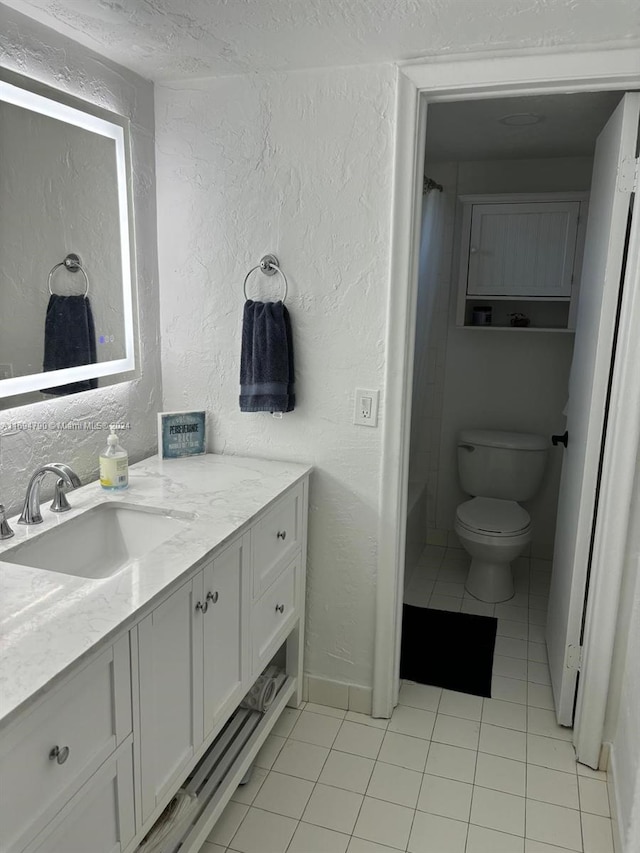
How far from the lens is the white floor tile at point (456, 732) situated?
2.27 metres

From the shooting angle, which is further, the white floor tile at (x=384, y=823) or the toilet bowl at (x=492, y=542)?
the toilet bowl at (x=492, y=542)

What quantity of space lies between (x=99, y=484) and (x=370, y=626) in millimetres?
1071

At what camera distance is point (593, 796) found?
2.05 m

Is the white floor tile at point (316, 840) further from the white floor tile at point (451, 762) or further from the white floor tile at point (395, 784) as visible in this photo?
the white floor tile at point (451, 762)

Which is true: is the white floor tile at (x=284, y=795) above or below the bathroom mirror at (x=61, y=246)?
below

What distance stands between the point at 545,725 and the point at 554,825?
0.47m

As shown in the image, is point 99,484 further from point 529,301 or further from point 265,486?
point 529,301

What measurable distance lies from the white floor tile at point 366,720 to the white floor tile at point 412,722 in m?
0.03

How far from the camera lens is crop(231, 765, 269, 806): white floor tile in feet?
6.51

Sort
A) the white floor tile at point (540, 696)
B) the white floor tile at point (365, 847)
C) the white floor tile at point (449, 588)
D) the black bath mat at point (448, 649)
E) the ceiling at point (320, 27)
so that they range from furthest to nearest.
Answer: the white floor tile at point (449, 588), the black bath mat at point (448, 649), the white floor tile at point (540, 696), the white floor tile at point (365, 847), the ceiling at point (320, 27)

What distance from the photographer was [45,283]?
183 centimetres

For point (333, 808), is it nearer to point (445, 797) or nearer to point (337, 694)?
point (445, 797)

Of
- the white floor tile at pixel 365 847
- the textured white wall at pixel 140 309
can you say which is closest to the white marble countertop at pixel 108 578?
the textured white wall at pixel 140 309

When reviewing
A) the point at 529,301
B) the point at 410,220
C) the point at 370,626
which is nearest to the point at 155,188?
the point at 410,220
